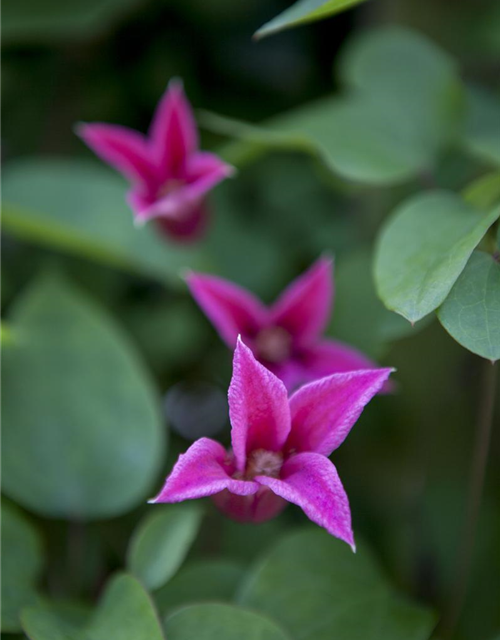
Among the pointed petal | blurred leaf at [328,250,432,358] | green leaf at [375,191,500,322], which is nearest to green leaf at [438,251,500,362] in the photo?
green leaf at [375,191,500,322]

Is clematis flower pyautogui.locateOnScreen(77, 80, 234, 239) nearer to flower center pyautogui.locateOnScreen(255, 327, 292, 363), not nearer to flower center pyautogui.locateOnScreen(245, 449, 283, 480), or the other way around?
flower center pyautogui.locateOnScreen(255, 327, 292, 363)

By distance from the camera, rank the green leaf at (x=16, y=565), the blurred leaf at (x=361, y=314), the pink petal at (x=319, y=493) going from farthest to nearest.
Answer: the blurred leaf at (x=361, y=314) < the green leaf at (x=16, y=565) < the pink petal at (x=319, y=493)

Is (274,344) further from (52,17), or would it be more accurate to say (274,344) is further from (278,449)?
(52,17)

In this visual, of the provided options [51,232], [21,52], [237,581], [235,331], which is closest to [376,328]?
[235,331]

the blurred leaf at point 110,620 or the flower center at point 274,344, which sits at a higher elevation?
the flower center at point 274,344

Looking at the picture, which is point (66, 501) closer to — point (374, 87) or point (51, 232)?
point (51, 232)

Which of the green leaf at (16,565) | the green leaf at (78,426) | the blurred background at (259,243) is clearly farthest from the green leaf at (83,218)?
the green leaf at (16,565)

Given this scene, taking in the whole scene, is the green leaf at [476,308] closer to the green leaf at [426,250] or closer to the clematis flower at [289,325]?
the green leaf at [426,250]
